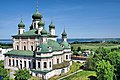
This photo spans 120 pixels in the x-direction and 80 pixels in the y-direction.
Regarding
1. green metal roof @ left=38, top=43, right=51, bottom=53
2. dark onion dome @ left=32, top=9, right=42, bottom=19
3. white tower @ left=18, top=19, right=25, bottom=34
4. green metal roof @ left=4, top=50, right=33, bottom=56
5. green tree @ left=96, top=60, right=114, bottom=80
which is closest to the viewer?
green tree @ left=96, top=60, right=114, bottom=80

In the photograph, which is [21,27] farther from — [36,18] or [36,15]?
[36,15]

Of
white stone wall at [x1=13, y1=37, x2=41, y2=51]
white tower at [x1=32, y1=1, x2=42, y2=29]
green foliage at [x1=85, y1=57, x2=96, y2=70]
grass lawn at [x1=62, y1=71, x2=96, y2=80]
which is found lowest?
grass lawn at [x1=62, y1=71, x2=96, y2=80]

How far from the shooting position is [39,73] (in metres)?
43.9

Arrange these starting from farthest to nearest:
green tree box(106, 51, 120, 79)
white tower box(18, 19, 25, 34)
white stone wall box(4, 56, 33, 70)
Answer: white tower box(18, 19, 25, 34), white stone wall box(4, 56, 33, 70), green tree box(106, 51, 120, 79)

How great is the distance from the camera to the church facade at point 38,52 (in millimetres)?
43875

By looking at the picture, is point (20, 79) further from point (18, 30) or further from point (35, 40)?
point (18, 30)

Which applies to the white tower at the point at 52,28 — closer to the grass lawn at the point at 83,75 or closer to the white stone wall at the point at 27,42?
the white stone wall at the point at 27,42

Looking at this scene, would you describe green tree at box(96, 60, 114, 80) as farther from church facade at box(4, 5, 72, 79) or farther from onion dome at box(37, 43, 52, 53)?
onion dome at box(37, 43, 52, 53)

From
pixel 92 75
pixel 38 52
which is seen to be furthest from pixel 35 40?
pixel 92 75

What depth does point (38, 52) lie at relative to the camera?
43.8 metres

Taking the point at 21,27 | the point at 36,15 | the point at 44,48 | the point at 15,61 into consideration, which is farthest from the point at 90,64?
the point at 21,27

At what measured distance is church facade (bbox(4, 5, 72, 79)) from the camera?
43875 mm

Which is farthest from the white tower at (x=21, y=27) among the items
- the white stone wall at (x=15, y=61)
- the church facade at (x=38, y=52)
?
the white stone wall at (x=15, y=61)

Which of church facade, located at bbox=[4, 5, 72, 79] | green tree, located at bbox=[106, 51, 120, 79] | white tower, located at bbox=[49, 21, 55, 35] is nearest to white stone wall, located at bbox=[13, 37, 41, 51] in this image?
church facade, located at bbox=[4, 5, 72, 79]
